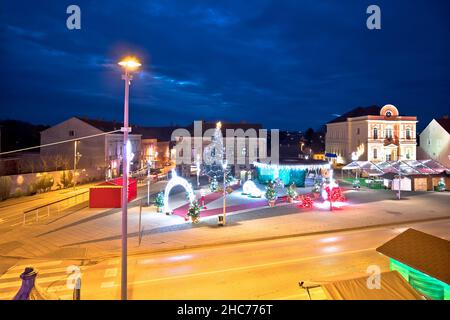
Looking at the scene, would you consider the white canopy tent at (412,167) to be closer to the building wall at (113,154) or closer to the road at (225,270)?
the road at (225,270)

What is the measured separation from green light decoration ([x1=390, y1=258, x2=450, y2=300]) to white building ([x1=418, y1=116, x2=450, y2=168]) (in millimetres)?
55488

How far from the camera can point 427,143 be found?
62.1 metres

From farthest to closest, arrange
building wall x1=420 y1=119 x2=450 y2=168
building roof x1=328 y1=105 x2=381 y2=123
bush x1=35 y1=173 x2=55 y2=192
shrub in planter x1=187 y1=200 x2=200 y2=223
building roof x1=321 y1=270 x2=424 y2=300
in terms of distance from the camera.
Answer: building roof x1=328 y1=105 x2=381 y2=123 → building wall x1=420 y1=119 x2=450 y2=168 → bush x1=35 y1=173 x2=55 y2=192 → shrub in planter x1=187 y1=200 x2=200 y2=223 → building roof x1=321 y1=270 x2=424 y2=300

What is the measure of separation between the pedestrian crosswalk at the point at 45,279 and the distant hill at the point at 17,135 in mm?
59100

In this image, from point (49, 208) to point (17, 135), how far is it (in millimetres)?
64876

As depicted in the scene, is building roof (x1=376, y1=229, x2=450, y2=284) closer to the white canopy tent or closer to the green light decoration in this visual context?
the green light decoration

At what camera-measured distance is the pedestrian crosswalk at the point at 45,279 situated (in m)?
10.8

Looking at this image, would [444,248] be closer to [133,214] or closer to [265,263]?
[265,263]

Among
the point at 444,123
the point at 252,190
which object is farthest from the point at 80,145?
the point at 444,123

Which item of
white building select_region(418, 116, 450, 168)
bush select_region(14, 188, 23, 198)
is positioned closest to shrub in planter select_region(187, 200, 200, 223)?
bush select_region(14, 188, 23, 198)

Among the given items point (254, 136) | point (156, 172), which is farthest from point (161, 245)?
point (254, 136)

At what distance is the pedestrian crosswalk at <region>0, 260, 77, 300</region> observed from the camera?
1075cm

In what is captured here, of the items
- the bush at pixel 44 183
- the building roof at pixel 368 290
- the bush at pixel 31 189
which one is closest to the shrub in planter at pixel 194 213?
the building roof at pixel 368 290

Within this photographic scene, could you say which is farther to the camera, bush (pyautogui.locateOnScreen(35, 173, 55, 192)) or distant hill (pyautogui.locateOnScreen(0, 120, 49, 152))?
distant hill (pyautogui.locateOnScreen(0, 120, 49, 152))
